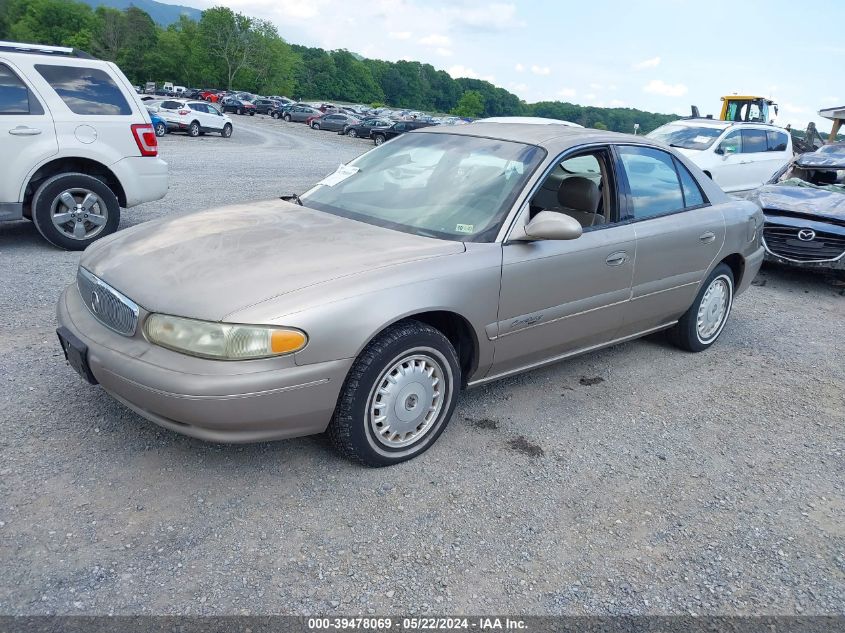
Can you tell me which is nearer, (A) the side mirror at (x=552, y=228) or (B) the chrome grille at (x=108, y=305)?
(B) the chrome grille at (x=108, y=305)

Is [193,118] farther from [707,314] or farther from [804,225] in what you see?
[707,314]

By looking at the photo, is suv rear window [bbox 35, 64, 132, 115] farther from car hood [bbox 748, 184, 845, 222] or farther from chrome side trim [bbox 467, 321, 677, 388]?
car hood [bbox 748, 184, 845, 222]

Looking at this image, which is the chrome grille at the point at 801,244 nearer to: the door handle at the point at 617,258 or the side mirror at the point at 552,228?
the door handle at the point at 617,258

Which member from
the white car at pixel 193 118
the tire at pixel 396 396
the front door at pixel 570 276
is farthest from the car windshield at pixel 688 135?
the white car at pixel 193 118

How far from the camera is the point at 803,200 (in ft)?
25.0

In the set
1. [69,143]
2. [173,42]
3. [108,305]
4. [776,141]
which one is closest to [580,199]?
[108,305]

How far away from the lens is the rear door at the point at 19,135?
6207 mm

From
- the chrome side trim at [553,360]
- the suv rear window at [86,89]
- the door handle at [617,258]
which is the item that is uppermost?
the suv rear window at [86,89]

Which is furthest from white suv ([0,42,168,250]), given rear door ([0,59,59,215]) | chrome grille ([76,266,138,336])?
chrome grille ([76,266,138,336])

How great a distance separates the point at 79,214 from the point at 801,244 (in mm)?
7432

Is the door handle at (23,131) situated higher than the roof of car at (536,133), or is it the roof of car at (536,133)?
the roof of car at (536,133)

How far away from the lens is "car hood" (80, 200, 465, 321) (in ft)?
9.29

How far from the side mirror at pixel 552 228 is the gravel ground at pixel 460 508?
1.07 metres

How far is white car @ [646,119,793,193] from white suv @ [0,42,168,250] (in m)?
8.98
